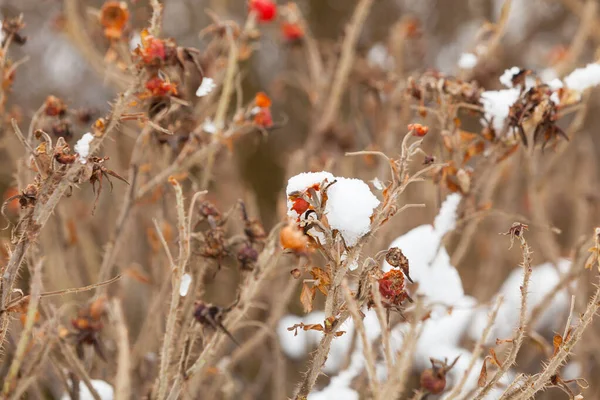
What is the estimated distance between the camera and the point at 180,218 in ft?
3.82

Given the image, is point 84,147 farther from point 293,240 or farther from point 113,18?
point 113,18

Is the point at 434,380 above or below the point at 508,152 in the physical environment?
below

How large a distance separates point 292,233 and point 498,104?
81cm

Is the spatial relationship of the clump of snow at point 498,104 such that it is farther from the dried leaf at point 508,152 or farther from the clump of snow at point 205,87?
the clump of snow at point 205,87

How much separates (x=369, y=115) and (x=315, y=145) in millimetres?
474

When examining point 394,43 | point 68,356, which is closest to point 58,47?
point 394,43

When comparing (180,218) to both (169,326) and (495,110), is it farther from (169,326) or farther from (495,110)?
(495,110)

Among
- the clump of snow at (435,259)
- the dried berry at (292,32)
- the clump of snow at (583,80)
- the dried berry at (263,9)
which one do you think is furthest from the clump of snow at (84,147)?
the dried berry at (292,32)

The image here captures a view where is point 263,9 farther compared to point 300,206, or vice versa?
point 263,9

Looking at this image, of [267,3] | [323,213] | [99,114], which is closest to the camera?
[323,213]

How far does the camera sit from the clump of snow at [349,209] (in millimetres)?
1112

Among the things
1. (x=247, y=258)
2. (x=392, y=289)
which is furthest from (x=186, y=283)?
(x=392, y=289)

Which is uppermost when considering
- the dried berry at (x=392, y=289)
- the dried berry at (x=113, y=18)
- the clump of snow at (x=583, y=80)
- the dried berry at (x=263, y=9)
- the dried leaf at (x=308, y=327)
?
the dried berry at (x=263, y=9)

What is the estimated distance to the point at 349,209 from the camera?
1.13 metres
